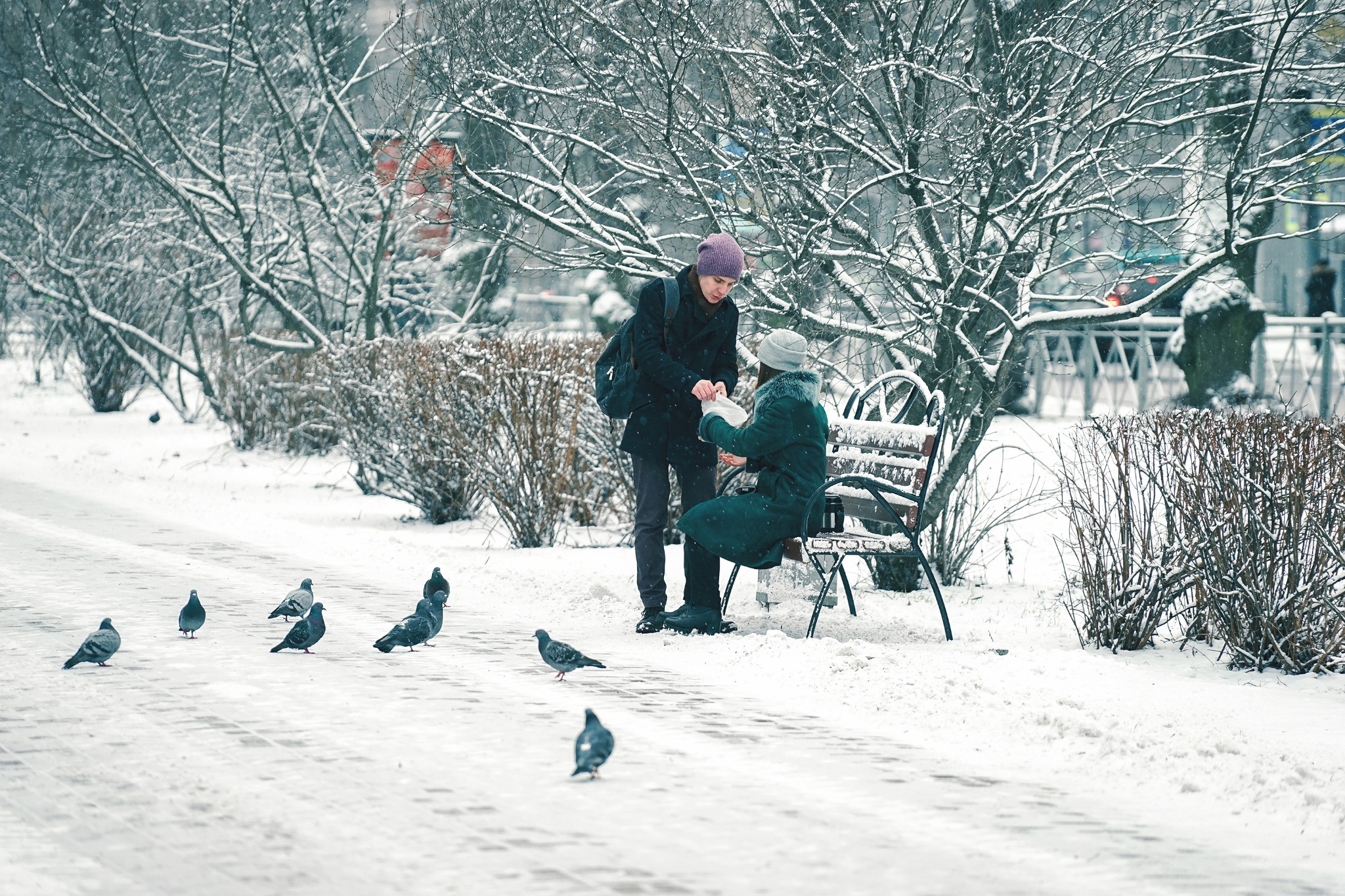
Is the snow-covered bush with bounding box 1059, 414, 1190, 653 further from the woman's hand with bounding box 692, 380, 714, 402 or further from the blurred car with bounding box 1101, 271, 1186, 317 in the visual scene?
the woman's hand with bounding box 692, 380, 714, 402

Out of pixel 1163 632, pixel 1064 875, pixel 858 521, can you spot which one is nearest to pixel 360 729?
pixel 1064 875

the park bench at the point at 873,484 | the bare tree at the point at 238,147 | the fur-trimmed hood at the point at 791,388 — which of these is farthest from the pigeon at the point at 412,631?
the bare tree at the point at 238,147

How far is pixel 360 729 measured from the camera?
Result: 216 inches

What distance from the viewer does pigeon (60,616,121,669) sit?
254 inches

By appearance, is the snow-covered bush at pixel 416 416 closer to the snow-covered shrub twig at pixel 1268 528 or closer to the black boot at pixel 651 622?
the black boot at pixel 651 622

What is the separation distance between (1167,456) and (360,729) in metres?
3.88

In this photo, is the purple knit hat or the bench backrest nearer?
the purple knit hat

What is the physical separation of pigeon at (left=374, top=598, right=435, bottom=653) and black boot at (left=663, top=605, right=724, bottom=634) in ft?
3.92

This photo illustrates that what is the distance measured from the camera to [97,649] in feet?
21.2

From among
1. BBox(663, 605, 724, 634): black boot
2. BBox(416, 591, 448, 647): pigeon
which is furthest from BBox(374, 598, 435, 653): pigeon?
BBox(663, 605, 724, 634): black boot

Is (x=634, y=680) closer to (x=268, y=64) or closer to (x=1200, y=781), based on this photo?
(x=1200, y=781)

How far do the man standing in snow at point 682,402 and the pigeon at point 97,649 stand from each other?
243cm

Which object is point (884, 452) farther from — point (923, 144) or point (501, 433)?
point (501, 433)

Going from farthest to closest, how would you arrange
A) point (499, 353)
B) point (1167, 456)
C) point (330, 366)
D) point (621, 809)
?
point (330, 366)
point (499, 353)
point (1167, 456)
point (621, 809)
